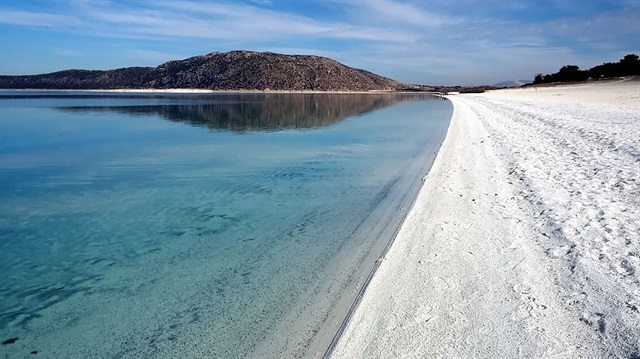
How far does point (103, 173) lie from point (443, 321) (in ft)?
34.3

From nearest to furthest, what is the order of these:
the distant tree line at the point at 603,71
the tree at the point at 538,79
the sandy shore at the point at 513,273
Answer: the sandy shore at the point at 513,273 < the distant tree line at the point at 603,71 < the tree at the point at 538,79

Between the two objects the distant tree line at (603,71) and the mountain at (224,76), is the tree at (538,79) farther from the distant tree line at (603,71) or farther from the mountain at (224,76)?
the mountain at (224,76)

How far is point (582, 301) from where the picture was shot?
410cm

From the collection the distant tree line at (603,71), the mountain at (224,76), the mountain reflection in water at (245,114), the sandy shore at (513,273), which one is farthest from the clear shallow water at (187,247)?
the mountain at (224,76)

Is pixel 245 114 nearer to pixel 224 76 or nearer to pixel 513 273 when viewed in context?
pixel 513 273

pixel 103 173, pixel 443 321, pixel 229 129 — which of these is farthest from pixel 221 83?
pixel 443 321

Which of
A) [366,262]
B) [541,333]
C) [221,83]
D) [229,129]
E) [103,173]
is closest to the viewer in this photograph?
[541,333]

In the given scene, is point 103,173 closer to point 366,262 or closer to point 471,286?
point 366,262

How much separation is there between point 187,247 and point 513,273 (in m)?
4.38

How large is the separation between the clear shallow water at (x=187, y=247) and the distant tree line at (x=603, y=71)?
74.3 meters

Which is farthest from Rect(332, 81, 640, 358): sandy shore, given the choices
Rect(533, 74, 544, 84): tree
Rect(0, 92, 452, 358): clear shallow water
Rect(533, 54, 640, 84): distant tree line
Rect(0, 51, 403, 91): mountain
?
Rect(0, 51, 403, 91): mountain

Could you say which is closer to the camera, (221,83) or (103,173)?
(103,173)

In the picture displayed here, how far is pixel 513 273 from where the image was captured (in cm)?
482

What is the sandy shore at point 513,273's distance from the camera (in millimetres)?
3559
